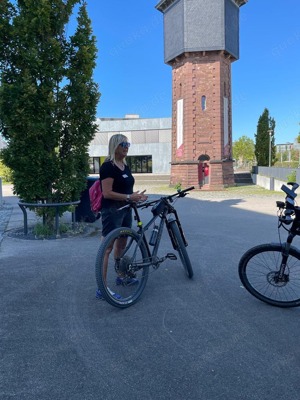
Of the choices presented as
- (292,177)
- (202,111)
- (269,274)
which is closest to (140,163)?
(202,111)

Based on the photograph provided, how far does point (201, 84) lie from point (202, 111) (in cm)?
193

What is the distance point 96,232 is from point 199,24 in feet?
68.8

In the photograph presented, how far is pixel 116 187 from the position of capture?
375cm

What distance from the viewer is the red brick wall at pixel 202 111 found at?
2333 cm

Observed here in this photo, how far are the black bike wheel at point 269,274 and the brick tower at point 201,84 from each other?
794 inches

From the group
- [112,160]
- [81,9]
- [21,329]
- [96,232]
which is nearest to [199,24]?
[81,9]

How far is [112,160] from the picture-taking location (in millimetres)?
3701

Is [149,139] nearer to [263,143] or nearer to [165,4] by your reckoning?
[263,143]

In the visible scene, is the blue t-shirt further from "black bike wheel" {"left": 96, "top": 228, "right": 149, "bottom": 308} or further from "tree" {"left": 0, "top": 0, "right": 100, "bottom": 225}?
"tree" {"left": 0, "top": 0, "right": 100, "bottom": 225}

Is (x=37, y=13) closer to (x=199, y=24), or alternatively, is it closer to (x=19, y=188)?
(x=19, y=188)

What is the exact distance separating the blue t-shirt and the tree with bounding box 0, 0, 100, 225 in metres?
3.58

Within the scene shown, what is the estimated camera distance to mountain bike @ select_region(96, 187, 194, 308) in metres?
3.40

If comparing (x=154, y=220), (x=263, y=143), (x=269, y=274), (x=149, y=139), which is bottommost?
(x=269, y=274)

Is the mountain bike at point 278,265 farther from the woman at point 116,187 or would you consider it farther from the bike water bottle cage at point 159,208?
the woman at point 116,187
